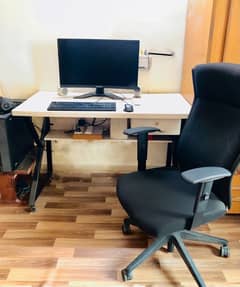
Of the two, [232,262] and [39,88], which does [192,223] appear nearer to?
[232,262]

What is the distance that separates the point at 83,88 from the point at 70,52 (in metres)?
0.32

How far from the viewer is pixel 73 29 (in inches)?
90.4

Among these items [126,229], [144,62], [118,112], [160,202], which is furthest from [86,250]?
[144,62]

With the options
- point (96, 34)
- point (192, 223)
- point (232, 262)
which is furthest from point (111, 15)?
point (232, 262)

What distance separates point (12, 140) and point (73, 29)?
1010 mm

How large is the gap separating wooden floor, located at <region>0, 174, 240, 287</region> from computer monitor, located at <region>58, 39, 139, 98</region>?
3.11 ft

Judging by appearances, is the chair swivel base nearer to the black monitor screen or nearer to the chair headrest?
the chair headrest

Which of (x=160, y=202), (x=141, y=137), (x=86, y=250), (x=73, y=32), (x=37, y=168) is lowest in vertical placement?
(x=86, y=250)

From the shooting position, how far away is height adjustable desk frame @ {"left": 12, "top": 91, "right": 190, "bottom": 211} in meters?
1.95

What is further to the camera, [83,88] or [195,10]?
[83,88]

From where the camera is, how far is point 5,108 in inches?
82.1

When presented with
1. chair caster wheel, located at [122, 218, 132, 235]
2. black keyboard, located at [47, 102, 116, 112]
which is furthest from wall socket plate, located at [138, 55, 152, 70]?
chair caster wheel, located at [122, 218, 132, 235]

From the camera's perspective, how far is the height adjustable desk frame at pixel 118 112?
1.95m

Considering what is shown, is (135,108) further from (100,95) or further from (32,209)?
(32,209)
